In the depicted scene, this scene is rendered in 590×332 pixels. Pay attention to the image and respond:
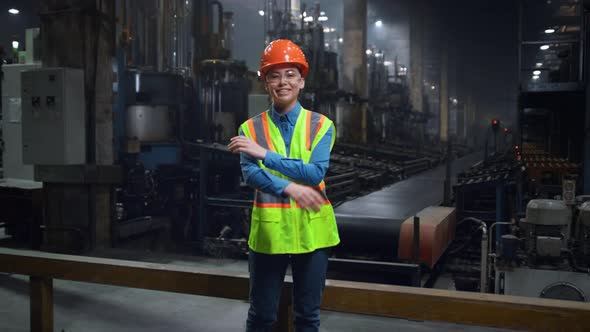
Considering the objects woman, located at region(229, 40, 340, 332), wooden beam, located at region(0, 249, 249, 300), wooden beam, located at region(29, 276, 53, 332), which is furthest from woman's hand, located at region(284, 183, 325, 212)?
wooden beam, located at region(29, 276, 53, 332)

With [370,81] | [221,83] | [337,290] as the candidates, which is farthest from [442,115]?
[337,290]

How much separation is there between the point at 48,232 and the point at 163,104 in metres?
4.04

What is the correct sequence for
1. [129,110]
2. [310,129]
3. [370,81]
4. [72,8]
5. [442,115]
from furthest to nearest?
[442,115] < [370,81] < [129,110] < [72,8] < [310,129]

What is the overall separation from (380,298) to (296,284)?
51cm

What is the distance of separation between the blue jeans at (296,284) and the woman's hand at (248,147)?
1.52 feet

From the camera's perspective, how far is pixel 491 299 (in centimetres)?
263

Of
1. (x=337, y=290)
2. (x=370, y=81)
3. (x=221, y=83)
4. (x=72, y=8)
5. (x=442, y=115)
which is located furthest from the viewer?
(x=442, y=115)

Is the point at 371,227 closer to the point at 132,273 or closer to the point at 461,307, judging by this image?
the point at 132,273

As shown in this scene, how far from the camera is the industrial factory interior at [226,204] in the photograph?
251cm

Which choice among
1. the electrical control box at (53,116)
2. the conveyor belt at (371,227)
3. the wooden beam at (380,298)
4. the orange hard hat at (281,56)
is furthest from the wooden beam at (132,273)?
the electrical control box at (53,116)

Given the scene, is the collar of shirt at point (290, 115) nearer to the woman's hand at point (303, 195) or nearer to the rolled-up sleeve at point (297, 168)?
the rolled-up sleeve at point (297, 168)

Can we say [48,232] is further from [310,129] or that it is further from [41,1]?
[310,129]

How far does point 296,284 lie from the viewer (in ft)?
8.29

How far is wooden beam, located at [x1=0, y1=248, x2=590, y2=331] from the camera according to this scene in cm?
256
